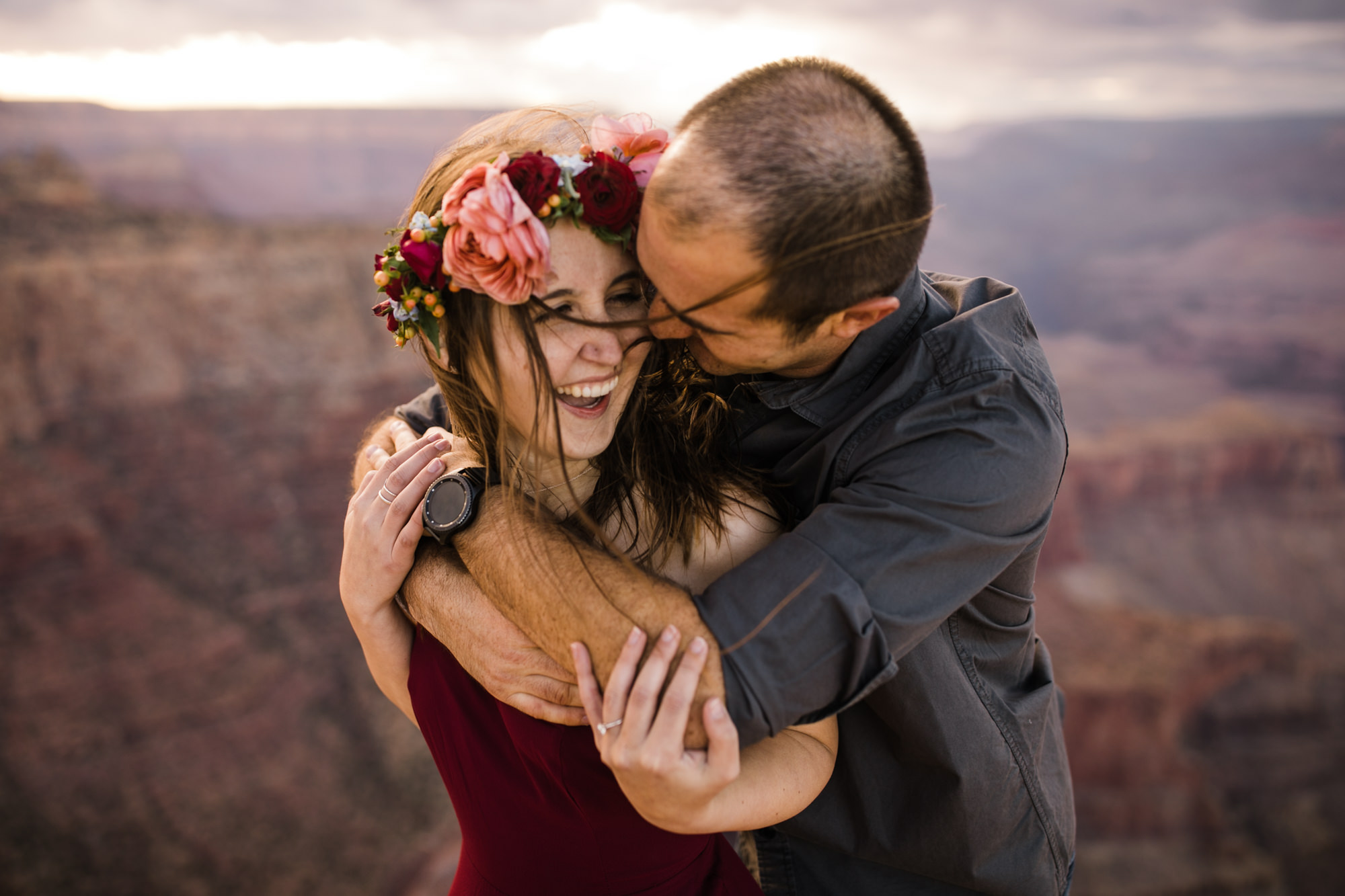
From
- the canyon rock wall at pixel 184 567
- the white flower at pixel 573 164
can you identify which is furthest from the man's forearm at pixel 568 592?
the canyon rock wall at pixel 184 567

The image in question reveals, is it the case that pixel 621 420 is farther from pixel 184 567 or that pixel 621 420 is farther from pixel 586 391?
pixel 184 567

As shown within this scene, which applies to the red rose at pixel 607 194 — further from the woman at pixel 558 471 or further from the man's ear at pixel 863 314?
the man's ear at pixel 863 314

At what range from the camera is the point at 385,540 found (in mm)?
1868

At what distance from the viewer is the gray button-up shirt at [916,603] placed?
138cm

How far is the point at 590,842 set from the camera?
181cm

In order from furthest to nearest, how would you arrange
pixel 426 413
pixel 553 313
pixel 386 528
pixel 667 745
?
1. pixel 426 413
2. pixel 386 528
3. pixel 553 313
4. pixel 667 745

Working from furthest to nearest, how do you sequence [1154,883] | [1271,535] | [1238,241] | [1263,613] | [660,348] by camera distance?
1. [1238,241]
2. [1271,535]
3. [1263,613]
4. [1154,883]
5. [660,348]

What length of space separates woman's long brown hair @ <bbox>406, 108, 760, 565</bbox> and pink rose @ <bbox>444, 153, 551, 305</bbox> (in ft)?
0.38

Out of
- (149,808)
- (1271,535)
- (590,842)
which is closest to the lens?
(590,842)

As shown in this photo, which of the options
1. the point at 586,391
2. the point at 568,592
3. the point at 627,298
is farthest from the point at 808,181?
the point at 568,592

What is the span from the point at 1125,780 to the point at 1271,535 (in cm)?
1625

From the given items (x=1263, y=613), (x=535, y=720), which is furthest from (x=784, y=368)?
(x=1263, y=613)

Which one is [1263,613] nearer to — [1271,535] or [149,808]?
[1271,535]

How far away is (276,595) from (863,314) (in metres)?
21.7
